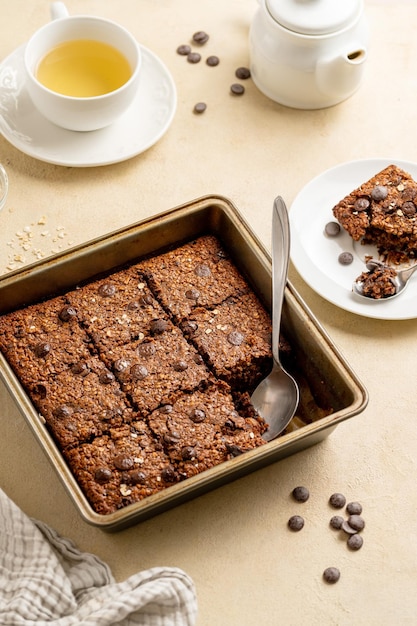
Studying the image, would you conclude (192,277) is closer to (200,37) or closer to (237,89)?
(237,89)

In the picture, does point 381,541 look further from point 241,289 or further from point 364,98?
point 364,98

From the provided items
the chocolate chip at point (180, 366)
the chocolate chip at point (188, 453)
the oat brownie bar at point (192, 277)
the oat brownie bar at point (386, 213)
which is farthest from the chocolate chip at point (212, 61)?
the chocolate chip at point (188, 453)

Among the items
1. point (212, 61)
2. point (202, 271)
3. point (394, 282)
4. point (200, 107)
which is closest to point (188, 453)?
point (202, 271)

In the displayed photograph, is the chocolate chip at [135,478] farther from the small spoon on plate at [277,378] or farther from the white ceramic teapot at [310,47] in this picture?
the white ceramic teapot at [310,47]

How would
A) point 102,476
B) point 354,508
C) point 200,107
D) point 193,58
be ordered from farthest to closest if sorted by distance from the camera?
point 193,58 → point 200,107 → point 354,508 → point 102,476

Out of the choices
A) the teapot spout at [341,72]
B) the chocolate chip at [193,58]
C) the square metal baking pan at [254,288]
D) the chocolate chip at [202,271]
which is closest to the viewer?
the square metal baking pan at [254,288]
